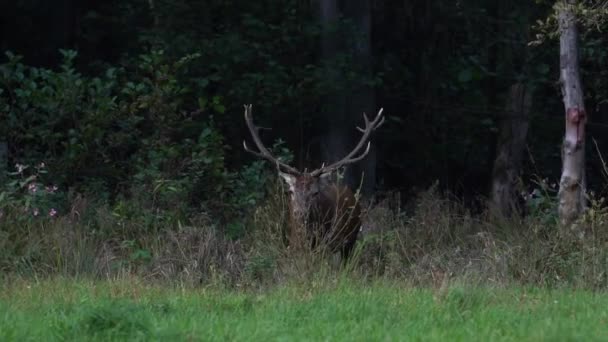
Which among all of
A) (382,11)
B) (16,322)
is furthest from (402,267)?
(382,11)

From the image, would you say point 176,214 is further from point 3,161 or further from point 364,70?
point 364,70

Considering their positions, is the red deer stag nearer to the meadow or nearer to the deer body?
the deer body

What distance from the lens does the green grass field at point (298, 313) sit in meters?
7.71

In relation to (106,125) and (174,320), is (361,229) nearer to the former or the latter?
(106,125)

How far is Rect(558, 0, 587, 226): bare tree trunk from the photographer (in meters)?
13.1

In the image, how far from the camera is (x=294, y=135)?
59.5 feet

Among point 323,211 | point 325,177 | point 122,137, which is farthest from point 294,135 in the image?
point 323,211

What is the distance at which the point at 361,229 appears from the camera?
1405 cm

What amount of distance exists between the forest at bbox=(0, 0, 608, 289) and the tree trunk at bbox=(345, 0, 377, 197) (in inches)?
1.5

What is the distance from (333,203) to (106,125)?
4281 mm

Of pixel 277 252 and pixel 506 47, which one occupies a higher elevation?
pixel 506 47

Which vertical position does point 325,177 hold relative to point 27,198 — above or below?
above

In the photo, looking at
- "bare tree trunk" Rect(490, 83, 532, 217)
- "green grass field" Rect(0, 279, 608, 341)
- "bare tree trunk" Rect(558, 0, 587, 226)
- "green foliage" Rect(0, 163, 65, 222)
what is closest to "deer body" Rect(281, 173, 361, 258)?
"green grass field" Rect(0, 279, 608, 341)

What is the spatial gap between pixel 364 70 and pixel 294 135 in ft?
4.89
